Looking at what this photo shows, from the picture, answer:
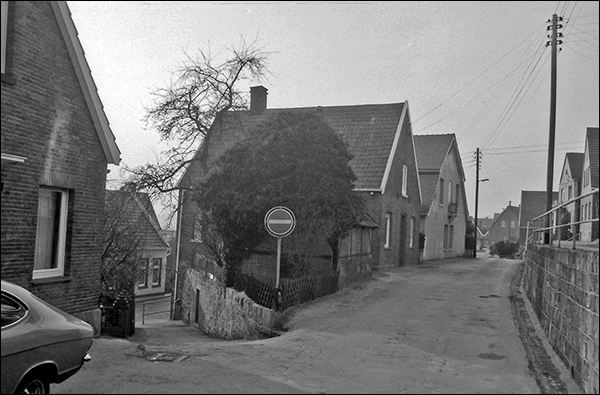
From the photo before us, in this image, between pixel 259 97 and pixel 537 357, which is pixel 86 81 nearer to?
pixel 537 357

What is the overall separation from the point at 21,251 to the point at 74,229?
4.89ft

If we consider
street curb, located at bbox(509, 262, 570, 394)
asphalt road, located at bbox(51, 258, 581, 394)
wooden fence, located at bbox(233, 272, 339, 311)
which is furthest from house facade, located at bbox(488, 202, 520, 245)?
asphalt road, located at bbox(51, 258, 581, 394)

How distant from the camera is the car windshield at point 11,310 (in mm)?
5703

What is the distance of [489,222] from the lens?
15738 cm

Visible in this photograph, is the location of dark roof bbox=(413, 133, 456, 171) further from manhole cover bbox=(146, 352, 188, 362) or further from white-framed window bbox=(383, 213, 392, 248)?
manhole cover bbox=(146, 352, 188, 362)

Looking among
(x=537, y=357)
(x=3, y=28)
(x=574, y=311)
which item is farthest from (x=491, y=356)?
(x=3, y=28)

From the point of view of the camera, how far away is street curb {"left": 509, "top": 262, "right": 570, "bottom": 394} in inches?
295

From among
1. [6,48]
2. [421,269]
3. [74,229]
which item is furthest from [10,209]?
[421,269]

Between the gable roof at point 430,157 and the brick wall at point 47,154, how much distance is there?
926 inches

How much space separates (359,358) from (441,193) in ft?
91.5

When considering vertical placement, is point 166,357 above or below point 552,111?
below

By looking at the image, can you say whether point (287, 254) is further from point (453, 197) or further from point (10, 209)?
point (453, 197)

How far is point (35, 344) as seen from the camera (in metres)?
5.76

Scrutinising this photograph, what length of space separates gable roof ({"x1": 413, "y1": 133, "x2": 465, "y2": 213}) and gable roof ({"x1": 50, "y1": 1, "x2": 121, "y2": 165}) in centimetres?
2311
